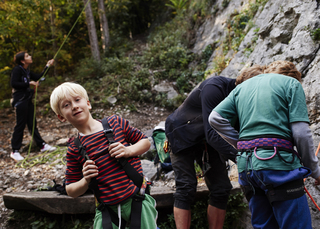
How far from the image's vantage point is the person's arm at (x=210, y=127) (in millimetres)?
2143

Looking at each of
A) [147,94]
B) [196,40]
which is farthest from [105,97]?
[196,40]

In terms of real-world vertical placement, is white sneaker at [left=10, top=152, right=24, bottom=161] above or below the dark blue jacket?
below

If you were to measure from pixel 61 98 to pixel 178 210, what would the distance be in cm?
167

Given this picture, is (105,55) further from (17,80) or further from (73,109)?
(73,109)

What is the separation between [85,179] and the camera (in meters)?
1.67

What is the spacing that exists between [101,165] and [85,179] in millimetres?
151

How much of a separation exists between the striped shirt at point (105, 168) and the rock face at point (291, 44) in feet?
7.10

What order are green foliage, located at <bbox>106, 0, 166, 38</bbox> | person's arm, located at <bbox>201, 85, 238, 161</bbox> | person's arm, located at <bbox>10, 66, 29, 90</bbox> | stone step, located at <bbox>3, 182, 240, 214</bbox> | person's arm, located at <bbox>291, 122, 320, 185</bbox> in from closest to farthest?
person's arm, located at <bbox>291, 122, 320, 185</bbox>, person's arm, located at <bbox>201, 85, 238, 161</bbox>, stone step, located at <bbox>3, 182, 240, 214</bbox>, person's arm, located at <bbox>10, 66, 29, 90</bbox>, green foliage, located at <bbox>106, 0, 166, 38</bbox>

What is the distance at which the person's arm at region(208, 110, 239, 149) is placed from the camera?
6.39 feet

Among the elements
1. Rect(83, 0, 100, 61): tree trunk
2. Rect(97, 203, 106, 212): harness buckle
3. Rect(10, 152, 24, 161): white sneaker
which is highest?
Rect(83, 0, 100, 61): tree trunk

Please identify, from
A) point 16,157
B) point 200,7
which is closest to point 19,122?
point 16,157

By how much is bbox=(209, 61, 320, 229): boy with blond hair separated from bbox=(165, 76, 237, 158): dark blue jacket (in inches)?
14.6

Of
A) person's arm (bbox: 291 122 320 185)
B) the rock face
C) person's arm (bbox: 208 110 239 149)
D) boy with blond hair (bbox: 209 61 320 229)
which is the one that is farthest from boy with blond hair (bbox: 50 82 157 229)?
the rock face

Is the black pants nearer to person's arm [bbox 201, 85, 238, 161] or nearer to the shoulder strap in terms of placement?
the shoulder strap
